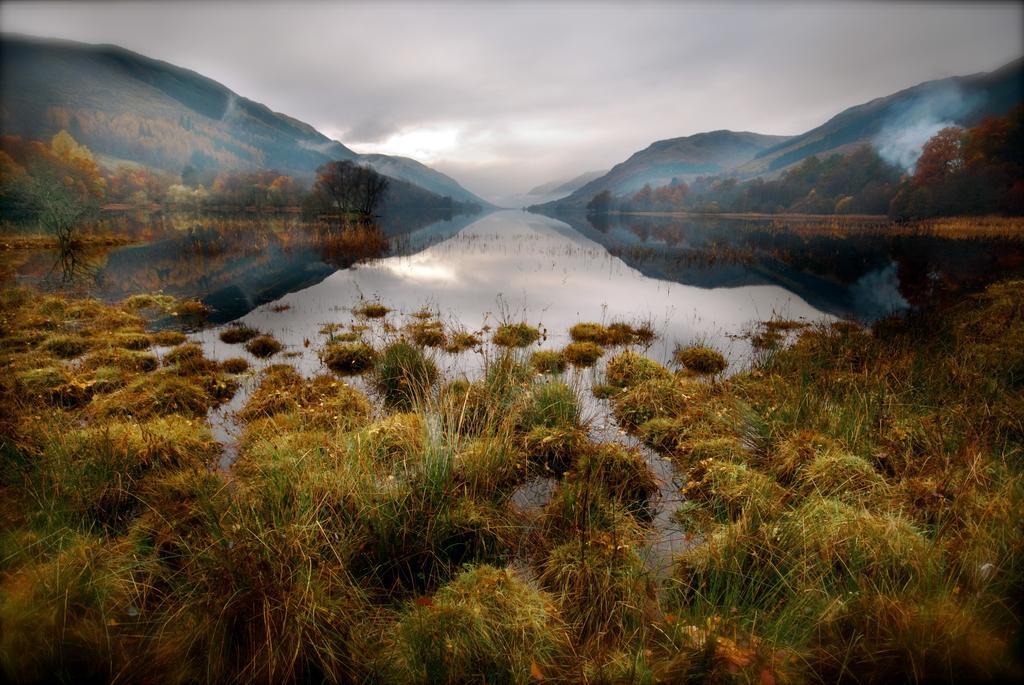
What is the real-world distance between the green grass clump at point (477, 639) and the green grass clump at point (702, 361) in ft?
28.1

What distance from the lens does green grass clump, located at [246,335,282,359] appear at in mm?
11477

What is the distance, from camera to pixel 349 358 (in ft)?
35.2

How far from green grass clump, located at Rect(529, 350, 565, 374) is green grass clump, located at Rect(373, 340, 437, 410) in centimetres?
258

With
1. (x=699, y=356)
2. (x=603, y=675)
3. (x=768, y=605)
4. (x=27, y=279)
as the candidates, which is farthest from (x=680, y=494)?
(x=27, y=279)

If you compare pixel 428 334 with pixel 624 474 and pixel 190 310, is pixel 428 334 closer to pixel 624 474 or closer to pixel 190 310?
pixel 624 474

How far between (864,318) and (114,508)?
2150 cm

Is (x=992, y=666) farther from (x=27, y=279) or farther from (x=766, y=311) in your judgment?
(x=27, y=279)

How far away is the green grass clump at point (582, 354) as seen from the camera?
11219 millimetres

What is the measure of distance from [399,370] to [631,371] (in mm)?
5147

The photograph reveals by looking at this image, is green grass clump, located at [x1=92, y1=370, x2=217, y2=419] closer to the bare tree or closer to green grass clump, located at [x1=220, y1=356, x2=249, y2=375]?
green grass clump, located at [x1=220, y1=356, x2=249, y2=375]

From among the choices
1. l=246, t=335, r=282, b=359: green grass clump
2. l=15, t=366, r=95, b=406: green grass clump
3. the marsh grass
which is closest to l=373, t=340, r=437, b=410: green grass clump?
the marsh grass

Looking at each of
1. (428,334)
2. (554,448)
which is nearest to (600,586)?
(554,448)

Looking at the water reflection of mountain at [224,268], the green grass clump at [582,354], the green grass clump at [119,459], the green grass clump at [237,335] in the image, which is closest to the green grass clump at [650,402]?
the green grass clump at [582,354]

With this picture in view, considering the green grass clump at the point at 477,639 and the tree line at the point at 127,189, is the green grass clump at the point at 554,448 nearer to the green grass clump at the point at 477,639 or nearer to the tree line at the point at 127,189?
the green grass clump at the point at 477,639
